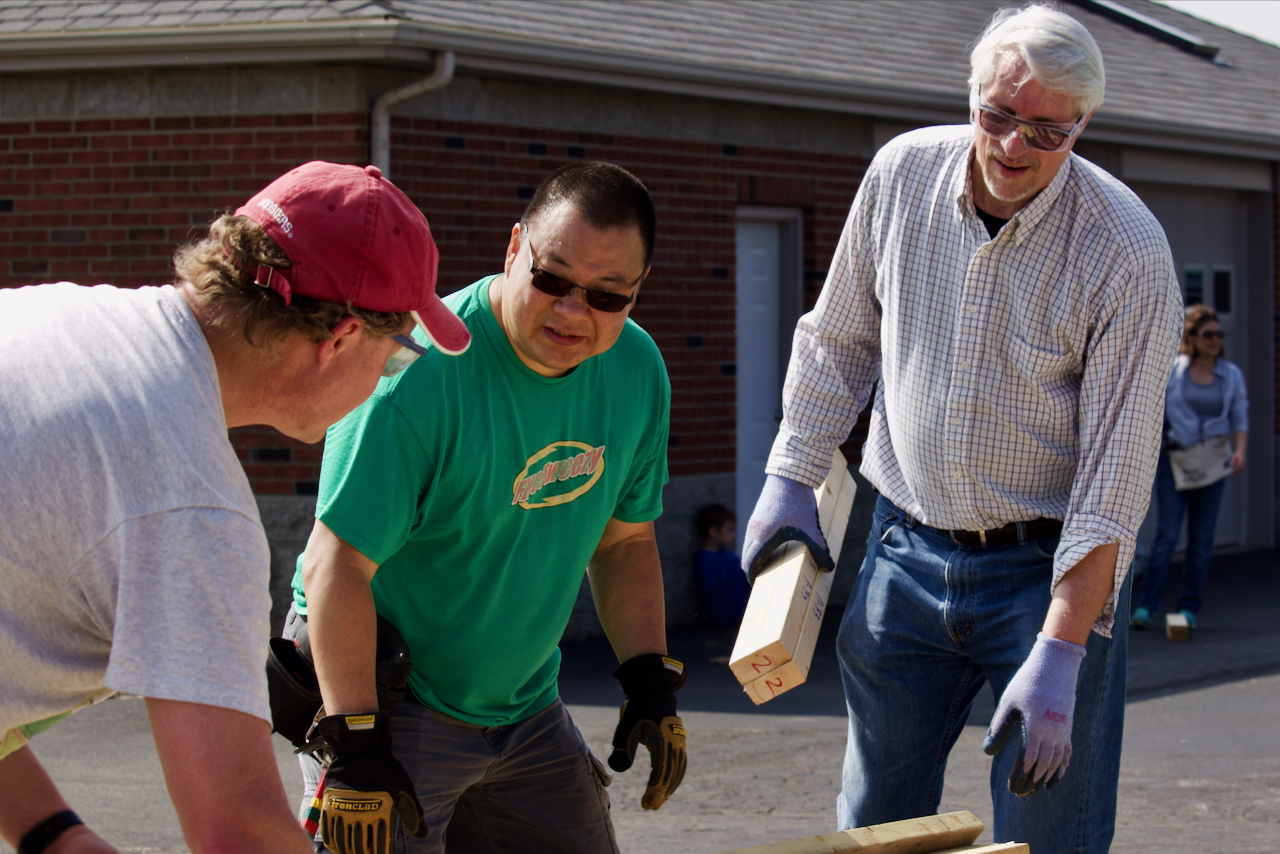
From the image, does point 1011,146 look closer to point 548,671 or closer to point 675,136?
point 548,671

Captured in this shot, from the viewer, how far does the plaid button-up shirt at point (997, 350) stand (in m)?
2.94

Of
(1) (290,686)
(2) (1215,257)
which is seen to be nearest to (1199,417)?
(2) (1215,257)

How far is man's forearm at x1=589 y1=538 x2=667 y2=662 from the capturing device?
3279 mm

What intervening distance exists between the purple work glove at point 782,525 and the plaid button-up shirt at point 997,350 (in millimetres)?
49

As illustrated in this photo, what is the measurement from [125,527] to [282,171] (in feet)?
22.5

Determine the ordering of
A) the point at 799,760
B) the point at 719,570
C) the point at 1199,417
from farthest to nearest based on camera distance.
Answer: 1. the point at 1199,417
2. the point at 719,570
3. the point at 799,760

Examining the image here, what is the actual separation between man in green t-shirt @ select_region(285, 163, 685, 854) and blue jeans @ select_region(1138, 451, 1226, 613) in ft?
24.2

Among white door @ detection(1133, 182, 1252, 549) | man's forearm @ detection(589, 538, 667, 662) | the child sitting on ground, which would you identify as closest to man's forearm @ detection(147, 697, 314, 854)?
man's forearm @ detection(589, 538, 667, 662)

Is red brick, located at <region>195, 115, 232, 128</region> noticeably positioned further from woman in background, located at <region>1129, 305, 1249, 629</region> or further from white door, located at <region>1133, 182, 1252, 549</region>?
white door, located at <region>1133, 182, 1252, 549</region>

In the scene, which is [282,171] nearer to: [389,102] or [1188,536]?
[389,102]

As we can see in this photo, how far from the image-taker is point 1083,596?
9.57 feet

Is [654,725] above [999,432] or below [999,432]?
below

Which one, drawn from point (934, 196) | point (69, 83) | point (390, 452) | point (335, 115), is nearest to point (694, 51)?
point (335, 115)

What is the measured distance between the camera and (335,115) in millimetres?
8156
